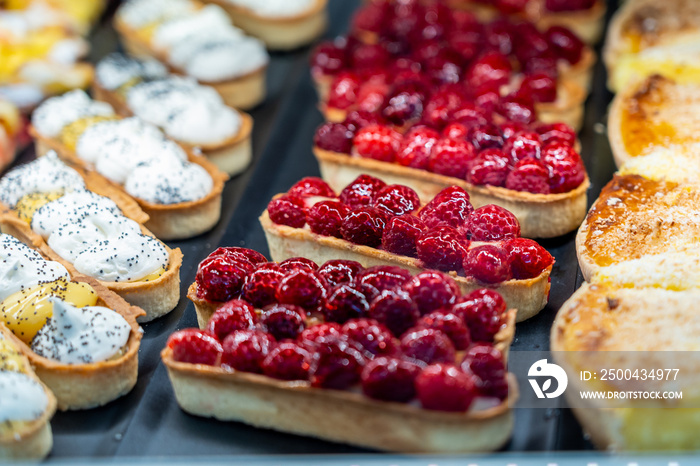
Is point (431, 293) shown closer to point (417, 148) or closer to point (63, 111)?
point (417, 148)

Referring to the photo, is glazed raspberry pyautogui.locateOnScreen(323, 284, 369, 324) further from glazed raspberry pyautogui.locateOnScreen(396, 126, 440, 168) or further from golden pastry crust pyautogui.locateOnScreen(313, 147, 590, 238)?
glazed raspberry pyautogui.locateOnScreen(396, 126, 440, 168)

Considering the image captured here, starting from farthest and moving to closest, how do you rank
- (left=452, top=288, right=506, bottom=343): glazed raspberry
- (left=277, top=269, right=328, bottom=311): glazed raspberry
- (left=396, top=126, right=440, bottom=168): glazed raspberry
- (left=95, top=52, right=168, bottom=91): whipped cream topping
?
(left=95, top=52, right=168, bottom=91): whipped cream topping → (left=396, top=126, right=440, bottom=168): glazed raspberry → (left=277, top=269, right=328, bottom=311): glazed raspberry → (left=452, top=288, right=506, bottom=343): glazed raspberry

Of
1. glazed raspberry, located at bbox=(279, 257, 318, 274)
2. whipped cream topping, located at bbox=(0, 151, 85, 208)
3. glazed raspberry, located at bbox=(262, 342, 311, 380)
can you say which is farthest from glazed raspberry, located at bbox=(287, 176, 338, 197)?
glazed raspberry, located at bbox=(262, 342, 311, 380)

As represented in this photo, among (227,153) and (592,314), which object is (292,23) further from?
(592,314)

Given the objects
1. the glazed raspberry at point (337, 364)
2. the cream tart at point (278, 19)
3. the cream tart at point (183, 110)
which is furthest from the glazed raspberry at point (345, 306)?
the cream tart at point (278, 19)

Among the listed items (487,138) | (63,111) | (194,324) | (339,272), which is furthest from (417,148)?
(63,111)

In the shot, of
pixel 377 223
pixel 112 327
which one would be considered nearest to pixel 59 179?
pixel 112 327

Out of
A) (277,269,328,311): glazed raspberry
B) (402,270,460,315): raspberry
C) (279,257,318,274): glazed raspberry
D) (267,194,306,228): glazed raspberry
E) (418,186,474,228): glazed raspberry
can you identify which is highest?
(402,270,460,315): raspberry
